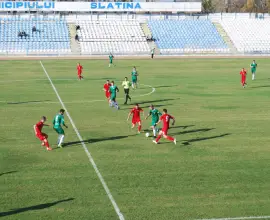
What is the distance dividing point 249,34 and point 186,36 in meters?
11.9

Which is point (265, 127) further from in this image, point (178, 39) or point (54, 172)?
point (178, 39)

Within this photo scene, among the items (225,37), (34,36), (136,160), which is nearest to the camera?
(136,160)

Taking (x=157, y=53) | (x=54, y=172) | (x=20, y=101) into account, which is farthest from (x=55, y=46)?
(x=54, y=172)

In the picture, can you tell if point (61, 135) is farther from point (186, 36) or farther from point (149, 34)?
point (186, 36)

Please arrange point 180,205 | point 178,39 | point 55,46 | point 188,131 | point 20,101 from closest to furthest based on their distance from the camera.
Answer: point 180,205, point 188,131, point 20,101, point 55,46, point 178,39

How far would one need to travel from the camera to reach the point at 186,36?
80812 mm

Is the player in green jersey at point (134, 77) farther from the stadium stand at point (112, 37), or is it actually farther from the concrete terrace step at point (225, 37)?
the concrete terrace step at point (225, 37)

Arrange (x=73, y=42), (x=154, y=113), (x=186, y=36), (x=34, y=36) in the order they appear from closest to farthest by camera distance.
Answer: (x=154, y=113), (x=73, y=42), (x=34, y=36), (x=186, y=36)

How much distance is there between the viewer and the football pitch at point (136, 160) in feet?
46.1

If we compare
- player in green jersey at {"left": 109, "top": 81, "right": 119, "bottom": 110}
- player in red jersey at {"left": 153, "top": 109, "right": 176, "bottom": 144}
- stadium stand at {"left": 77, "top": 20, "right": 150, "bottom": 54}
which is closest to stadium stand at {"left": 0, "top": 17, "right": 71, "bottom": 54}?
stadium stand at {"left": 77, "top": 20, "right": 150, "bottom": 54}

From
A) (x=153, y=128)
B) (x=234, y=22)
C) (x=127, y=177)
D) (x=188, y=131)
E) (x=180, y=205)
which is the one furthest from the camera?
(x=234, y=22)

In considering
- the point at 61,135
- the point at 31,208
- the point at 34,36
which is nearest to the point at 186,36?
the point at 34,36

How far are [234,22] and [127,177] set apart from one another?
7592 centimetres

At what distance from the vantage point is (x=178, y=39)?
262 feet
